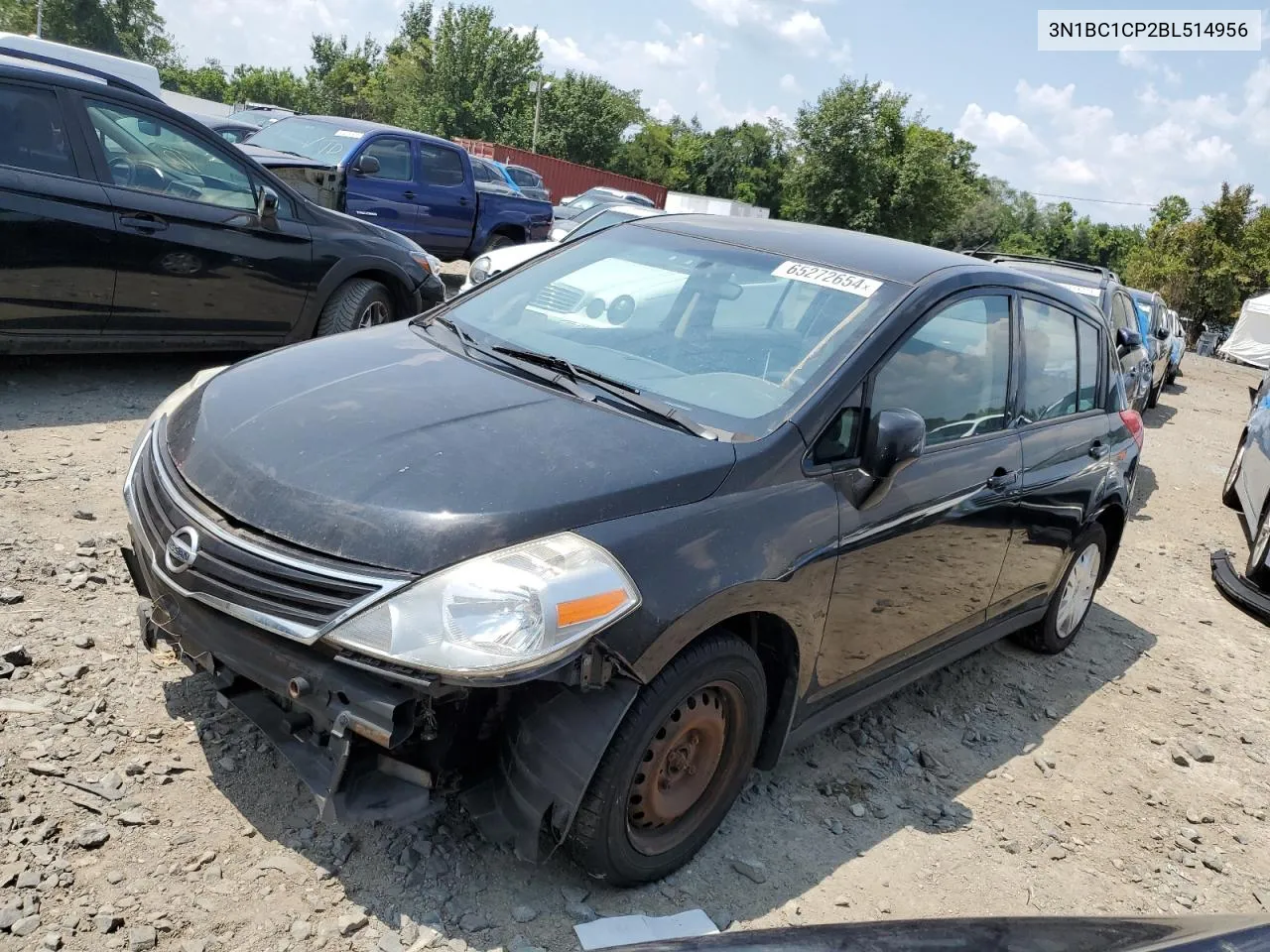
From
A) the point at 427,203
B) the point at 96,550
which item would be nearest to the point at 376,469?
the point at 96,550

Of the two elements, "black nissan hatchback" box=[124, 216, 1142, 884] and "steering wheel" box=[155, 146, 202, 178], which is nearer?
"black nissan hatchback" box=[124, 216, 1142, 884]

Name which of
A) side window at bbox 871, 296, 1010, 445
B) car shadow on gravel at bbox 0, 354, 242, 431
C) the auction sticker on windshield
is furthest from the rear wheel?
car shadow on gravel at bbox 0, 354, 242, 431

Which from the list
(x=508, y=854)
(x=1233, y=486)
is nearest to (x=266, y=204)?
(x=508, y=854)

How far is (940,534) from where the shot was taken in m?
3.56

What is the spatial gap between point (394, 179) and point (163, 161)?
5.86 m

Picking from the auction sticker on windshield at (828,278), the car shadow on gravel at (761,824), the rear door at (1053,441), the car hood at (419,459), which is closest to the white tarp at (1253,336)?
the rear door at (1053,441)

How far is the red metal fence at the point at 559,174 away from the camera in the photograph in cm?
4131

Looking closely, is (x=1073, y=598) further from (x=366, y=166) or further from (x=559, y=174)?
(x=559, y=174)

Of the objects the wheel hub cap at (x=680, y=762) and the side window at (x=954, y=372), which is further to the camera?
the side window at (x=954, y=372)

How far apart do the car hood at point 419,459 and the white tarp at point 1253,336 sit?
121 ft

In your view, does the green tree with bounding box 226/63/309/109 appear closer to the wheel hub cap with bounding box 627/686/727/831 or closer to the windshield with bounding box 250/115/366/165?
the windshield with bounding box 250/115/366/165

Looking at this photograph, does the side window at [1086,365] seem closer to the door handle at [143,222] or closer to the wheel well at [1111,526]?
the wheel well at [1111,526]

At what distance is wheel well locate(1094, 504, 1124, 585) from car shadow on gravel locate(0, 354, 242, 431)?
529 cm

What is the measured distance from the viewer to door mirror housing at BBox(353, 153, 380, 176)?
34.6ft
